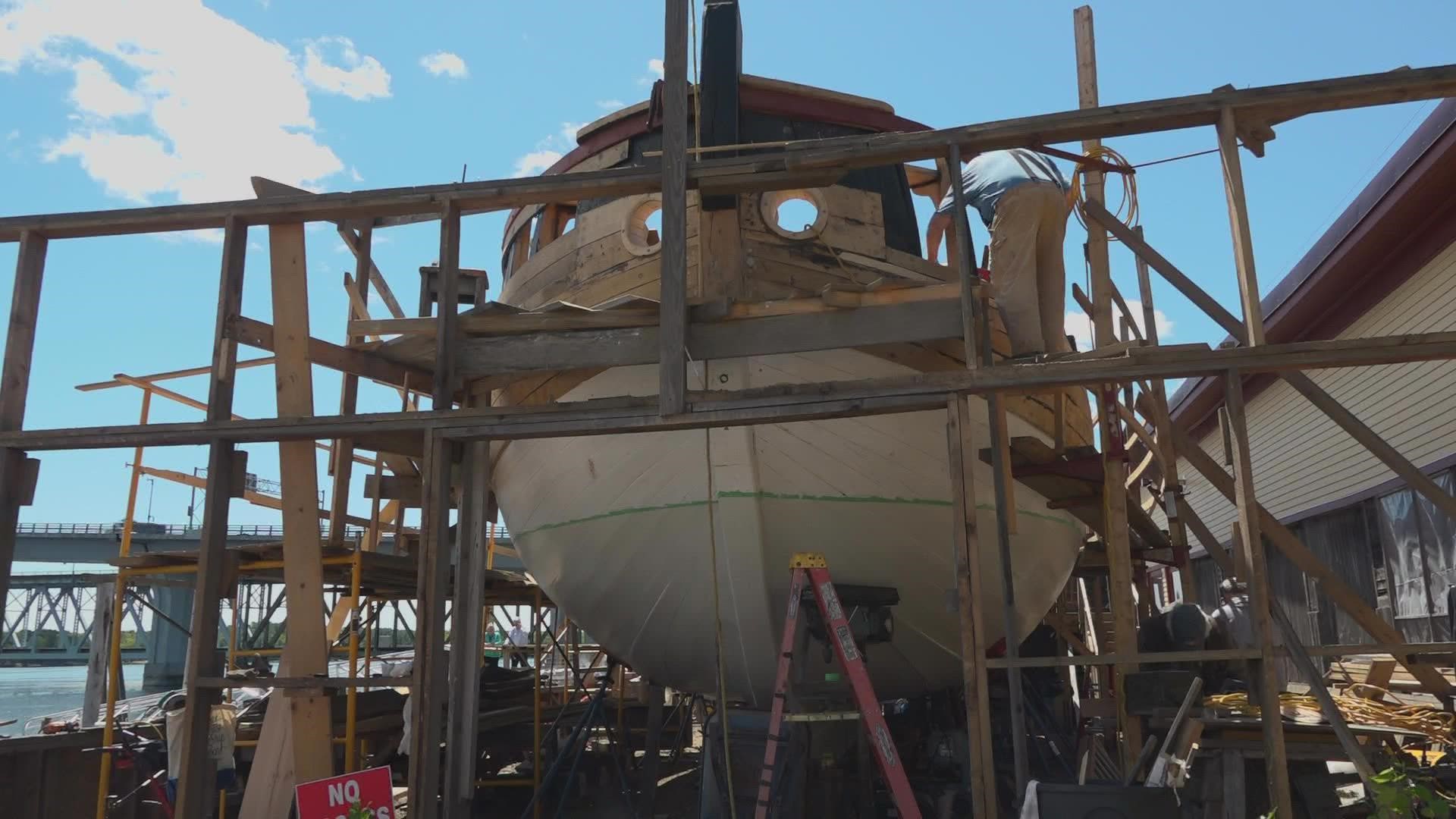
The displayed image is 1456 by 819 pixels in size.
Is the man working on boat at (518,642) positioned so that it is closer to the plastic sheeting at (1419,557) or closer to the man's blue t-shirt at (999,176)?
the plastic sheeting at (1419,557)

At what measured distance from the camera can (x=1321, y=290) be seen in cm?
1082

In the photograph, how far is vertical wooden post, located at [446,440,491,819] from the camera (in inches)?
205

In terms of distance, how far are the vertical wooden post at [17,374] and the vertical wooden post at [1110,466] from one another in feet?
18.8

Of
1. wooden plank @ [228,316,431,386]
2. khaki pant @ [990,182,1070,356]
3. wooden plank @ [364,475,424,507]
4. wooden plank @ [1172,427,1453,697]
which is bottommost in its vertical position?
wooden plank @ [1172,427,1453,697]

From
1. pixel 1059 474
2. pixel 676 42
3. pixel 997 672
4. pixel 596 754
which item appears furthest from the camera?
pixel 596 754

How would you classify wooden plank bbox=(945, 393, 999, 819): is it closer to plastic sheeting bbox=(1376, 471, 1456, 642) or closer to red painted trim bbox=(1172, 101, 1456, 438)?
red painted trim bbox=(1172, 101, 1456, 438)

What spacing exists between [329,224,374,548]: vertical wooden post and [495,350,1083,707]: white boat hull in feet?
4.69

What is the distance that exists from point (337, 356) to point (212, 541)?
1262mm

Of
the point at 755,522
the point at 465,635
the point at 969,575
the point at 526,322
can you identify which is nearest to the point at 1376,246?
the point at 755,522

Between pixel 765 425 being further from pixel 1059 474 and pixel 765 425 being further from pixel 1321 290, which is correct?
pixel 1321 290

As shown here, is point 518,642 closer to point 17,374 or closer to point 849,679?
point 17,374

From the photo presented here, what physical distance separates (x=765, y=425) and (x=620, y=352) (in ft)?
3.89

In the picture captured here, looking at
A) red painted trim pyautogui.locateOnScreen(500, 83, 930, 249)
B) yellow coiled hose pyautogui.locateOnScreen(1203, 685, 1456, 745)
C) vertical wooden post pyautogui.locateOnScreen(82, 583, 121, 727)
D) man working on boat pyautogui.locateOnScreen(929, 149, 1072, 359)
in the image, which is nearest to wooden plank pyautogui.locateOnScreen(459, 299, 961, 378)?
man working on boat pyautogui.locateOnScreen(929, 149, 1072, 359)

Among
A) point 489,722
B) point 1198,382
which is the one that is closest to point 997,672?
point 489,722
